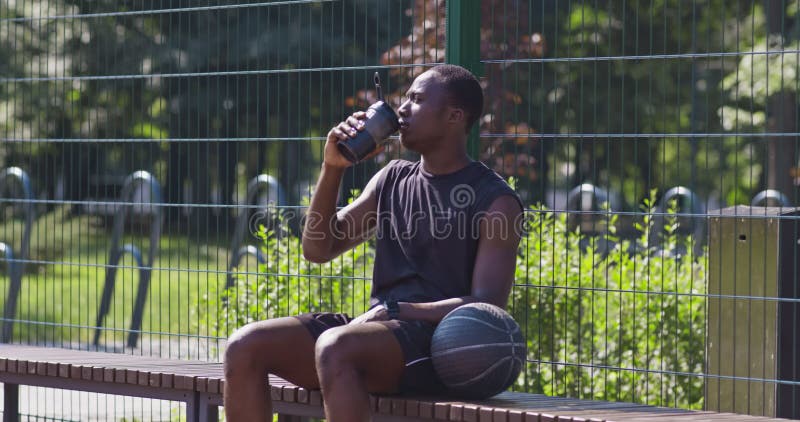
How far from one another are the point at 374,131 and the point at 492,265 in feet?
1.90

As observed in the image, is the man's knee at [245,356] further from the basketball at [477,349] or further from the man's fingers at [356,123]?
the man's fingers at [356,123]

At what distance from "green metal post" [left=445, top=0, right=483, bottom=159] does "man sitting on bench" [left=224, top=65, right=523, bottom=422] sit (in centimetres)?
59

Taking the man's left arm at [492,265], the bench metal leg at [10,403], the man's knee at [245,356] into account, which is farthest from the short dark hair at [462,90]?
the bench metal leg at [10,403]


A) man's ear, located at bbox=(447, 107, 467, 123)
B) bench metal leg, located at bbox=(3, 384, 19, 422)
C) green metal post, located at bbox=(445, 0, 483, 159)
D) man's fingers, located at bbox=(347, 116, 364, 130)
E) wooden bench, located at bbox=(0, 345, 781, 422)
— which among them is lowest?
bench metal leg, located at bbox=(3, 384, 19, 422)

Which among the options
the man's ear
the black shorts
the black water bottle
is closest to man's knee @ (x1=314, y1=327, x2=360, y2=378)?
the black shorts

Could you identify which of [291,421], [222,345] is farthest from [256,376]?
[222,345]

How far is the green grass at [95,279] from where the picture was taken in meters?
6.44

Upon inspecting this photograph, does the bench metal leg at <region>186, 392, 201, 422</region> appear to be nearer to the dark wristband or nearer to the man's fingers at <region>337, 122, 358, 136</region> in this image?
the dark wristband

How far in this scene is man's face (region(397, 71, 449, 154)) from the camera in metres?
4.30

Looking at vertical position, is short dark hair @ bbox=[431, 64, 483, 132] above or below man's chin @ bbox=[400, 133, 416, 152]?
above

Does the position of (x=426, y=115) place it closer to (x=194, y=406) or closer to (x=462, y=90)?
(x=462, y=90)

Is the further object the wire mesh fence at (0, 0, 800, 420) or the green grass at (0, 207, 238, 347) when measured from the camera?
the green grass at (0, 207, 238, 347)

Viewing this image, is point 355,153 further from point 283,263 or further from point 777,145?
point 777,145

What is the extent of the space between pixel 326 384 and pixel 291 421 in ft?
4.70
